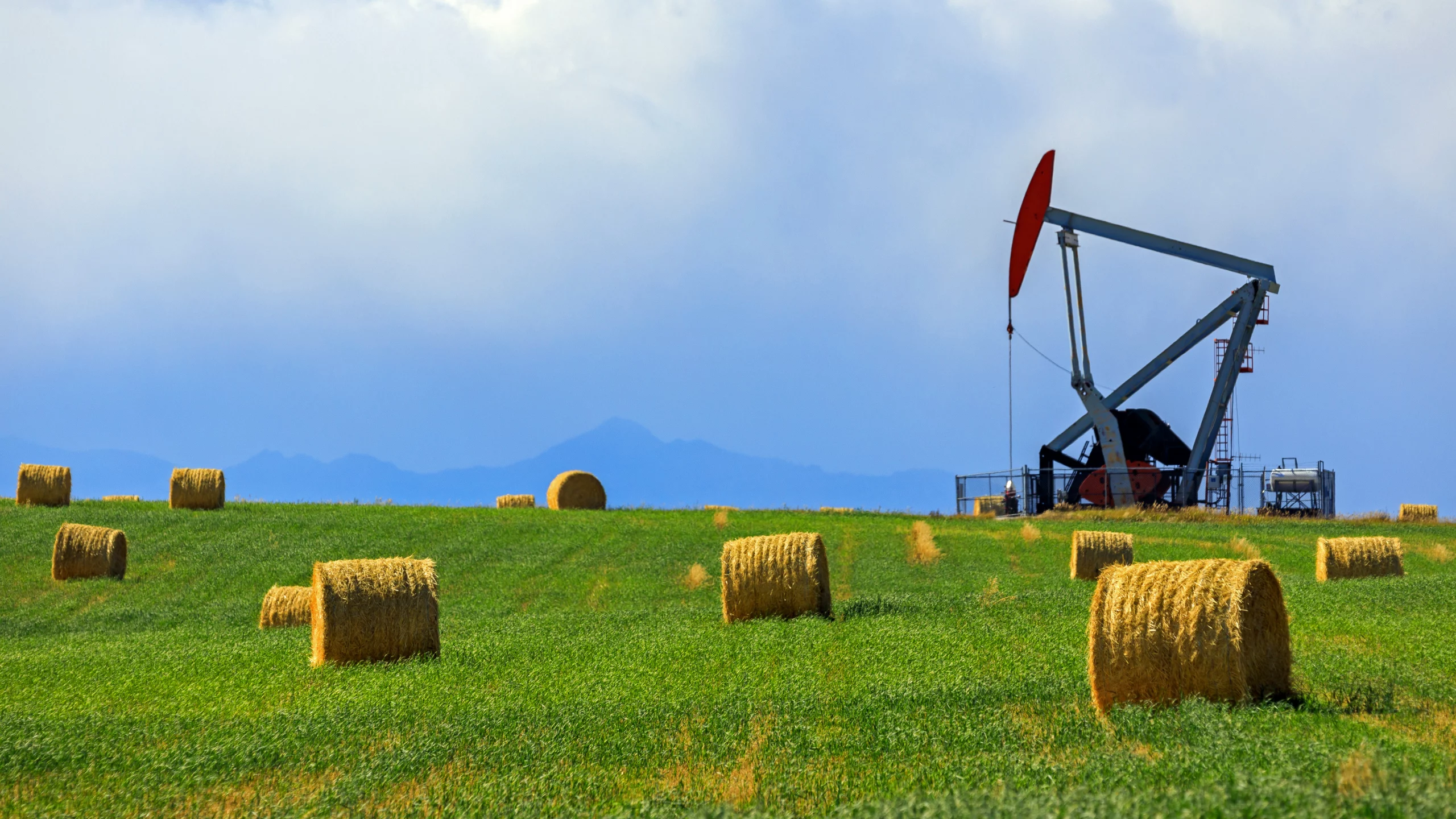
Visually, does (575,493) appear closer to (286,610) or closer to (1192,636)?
(286,610)

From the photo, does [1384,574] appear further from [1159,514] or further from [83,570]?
Answer: [83,570]

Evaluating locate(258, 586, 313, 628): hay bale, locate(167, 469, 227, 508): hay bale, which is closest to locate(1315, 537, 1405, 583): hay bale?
locate(258, 586, 313, 628): hay bale

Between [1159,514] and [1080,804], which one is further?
[1159,514]

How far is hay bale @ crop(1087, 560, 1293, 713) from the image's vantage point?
9727mm

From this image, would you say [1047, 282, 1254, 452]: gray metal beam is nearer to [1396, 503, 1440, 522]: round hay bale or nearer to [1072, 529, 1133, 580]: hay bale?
[1396, 503, 1440, 522]: round hay bale

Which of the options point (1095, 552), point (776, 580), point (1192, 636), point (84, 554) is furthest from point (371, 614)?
point (1095, 552)

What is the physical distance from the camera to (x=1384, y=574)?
22688mm

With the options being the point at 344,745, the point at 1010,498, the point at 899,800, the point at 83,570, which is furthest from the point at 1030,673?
the point at 1010,498

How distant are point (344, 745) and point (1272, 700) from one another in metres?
7.72

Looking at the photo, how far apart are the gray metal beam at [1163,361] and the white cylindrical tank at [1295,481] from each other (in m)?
6.08

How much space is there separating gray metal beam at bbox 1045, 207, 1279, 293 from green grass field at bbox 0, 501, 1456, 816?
2644 centimetres

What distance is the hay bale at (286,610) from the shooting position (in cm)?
2017

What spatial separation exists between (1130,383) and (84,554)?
1512 inches

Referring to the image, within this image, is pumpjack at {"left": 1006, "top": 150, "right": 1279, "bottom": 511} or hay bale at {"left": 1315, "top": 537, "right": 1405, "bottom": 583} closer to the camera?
hay bale at {"left": 1315, "top": 537, "right": 1405, "bottom": 583}
